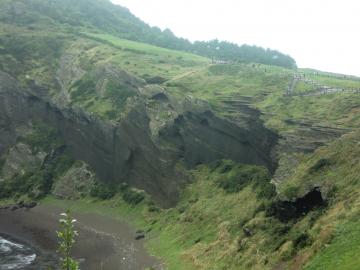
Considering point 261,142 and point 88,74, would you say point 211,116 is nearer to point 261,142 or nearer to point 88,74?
point 261,142

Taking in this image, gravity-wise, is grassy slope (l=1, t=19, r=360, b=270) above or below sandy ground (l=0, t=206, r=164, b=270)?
above

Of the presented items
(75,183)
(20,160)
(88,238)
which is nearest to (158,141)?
(75,183)

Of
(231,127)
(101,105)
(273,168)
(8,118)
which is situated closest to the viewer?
(273,168)

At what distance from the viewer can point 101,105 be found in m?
141

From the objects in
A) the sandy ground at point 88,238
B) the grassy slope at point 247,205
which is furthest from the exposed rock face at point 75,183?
the sandy ground at point 88,238

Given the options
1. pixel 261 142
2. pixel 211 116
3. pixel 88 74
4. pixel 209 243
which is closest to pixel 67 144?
pixel 88 74

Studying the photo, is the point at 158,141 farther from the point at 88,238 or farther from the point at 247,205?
the point at 247,205

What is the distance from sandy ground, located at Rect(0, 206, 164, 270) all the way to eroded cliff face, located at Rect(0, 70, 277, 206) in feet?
50.3

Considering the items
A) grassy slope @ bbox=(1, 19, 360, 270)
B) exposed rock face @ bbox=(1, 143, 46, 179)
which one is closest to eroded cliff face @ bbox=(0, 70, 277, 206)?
grassy slope @ bbox=(1, 19, 360, 270)

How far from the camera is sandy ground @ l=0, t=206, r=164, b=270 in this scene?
250 feet

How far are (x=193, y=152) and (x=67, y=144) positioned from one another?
48.2m

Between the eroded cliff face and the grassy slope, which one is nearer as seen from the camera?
the grassy slope

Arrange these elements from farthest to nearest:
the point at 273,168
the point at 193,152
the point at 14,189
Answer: the point at 14,189, the point at 193,152, the point at 273,168

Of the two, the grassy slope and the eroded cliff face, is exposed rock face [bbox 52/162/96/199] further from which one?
the grassy slope
